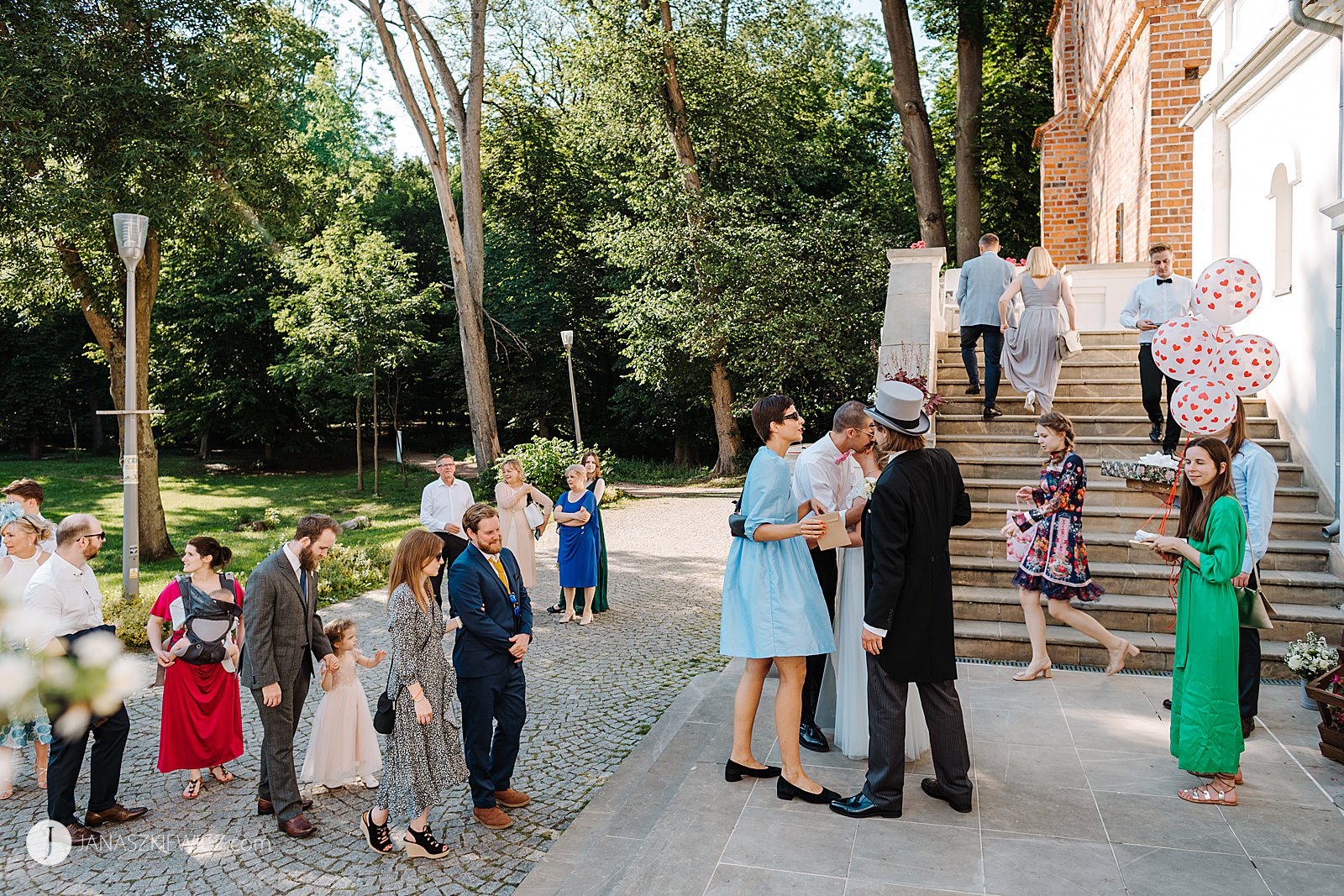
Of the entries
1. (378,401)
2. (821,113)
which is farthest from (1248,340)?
(378,401)

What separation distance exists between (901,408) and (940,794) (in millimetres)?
1977

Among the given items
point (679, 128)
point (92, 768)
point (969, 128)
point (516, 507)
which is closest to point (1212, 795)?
point (92, 768)

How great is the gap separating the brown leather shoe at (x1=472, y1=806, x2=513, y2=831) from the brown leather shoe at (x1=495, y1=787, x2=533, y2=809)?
0.21 m

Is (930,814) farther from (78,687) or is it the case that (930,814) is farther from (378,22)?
(378,22)

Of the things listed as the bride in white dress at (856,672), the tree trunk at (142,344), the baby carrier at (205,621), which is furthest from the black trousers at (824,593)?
the tree trunk at (142,344)

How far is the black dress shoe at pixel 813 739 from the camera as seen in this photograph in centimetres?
562

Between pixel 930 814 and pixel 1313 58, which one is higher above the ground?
pixel 1313 58

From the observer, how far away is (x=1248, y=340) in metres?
6.18

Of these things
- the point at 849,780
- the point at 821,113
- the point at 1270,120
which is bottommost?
the point at 849,780

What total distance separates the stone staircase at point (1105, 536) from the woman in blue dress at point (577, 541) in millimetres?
3719

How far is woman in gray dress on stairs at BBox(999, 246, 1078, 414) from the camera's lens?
9898 millimetres

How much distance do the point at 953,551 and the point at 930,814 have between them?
4.23 meters

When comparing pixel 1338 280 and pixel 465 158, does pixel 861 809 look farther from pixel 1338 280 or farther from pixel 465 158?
pixel 465 158

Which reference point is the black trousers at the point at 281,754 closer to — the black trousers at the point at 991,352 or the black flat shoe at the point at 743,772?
the black flat shoe at the point at 743,772
